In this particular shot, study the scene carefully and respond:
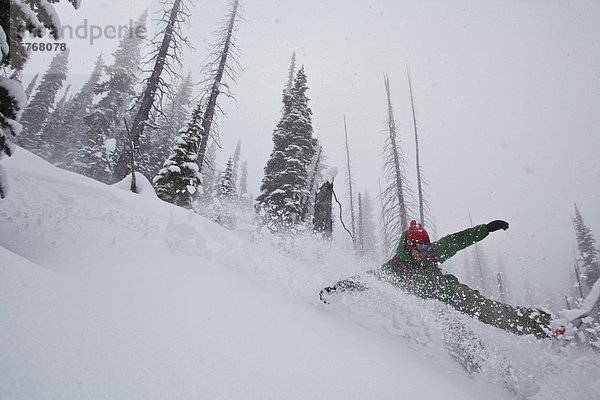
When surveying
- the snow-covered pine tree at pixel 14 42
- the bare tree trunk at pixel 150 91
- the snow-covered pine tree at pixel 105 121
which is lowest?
the snow-covered pine tree at pixel 14 42

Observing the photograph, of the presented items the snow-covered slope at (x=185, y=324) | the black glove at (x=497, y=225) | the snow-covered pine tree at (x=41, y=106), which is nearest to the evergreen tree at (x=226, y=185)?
the snow-covered slope at (x=185, y=324)

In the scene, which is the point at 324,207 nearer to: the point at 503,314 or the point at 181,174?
the point at 181,174

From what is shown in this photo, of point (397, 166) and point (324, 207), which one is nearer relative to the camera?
point (324, 207)

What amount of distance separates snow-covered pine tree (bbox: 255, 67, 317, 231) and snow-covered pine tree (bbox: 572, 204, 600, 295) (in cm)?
3000

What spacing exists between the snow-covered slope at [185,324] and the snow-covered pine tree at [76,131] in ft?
91.6

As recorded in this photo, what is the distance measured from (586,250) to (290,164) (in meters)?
32.3

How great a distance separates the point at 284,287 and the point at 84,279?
2.45 meters

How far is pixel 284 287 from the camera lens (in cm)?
442

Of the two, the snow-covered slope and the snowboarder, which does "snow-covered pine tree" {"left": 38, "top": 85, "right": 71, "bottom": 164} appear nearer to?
the snow-covered slope

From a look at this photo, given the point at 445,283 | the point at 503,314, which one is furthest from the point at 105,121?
the point at 503,314

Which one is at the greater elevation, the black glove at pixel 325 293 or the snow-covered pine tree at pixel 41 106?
the snow-covered pine tree at pixel 41 106

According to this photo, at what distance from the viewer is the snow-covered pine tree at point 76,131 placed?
2872cm

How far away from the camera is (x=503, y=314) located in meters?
4.48

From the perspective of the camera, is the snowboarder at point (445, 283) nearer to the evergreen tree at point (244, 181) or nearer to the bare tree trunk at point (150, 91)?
the bare tree trunk at point (150, 91)
